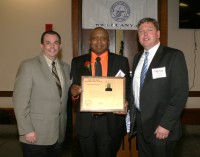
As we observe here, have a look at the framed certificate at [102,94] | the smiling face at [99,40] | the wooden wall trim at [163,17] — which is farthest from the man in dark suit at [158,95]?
the wooden wall trim at [163,17]

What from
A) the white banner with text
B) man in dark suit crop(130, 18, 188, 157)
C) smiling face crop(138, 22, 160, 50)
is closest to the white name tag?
man in dark suit crop(130, 18, 188, 157)

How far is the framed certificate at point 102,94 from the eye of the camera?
233 cm

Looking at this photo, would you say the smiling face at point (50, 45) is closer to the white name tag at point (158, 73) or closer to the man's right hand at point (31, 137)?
the man's right hand at point (31, 137)

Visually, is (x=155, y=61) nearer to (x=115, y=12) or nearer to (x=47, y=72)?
(x=47, y=72)

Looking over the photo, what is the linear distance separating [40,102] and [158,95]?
106 centimetres

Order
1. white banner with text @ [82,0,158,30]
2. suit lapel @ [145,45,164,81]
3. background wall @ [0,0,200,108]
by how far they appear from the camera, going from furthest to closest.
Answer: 1. background wall @ [0,0,200,108]
2. white banner with text @ [82,0,158,30]
3. suit lapel @ [145,45,164,81]

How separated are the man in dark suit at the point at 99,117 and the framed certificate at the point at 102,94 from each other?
0.09m

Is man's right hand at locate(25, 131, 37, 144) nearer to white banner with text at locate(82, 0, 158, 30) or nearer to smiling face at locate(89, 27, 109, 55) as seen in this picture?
smiling face at locate(89, 27, 109, 55)

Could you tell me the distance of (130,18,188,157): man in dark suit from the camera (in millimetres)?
2062

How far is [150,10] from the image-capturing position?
15.6 feet

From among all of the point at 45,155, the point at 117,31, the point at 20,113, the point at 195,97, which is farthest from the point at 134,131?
the point at 195,97

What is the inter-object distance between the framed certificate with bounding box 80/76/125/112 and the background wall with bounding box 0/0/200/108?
273 cm

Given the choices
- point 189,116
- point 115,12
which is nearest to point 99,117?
point 115,12

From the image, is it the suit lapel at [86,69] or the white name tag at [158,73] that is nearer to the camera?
the white name tag at [158,73]
